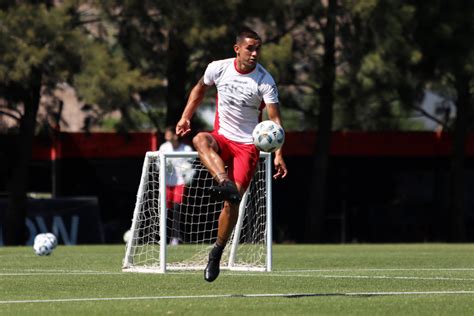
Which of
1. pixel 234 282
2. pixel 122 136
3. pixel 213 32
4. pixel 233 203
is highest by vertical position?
pixel 213 32

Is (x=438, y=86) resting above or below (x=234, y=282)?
above

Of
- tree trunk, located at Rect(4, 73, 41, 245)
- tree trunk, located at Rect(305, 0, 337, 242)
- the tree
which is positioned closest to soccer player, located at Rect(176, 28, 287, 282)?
tree trunk, located at Rect(4, 73, 41, 245)

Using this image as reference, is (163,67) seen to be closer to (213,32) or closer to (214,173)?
(213,32)

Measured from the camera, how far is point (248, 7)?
88.1ft

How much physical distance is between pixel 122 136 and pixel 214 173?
17.7 meters

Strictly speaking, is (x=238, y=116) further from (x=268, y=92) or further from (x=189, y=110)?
(x=189, y=110)

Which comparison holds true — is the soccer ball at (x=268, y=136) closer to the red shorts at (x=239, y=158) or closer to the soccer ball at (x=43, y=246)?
the red shorts at (x=239, y=158)

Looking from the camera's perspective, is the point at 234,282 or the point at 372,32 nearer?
the point at 234,282

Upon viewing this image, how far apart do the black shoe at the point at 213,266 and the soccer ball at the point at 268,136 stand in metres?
0.98

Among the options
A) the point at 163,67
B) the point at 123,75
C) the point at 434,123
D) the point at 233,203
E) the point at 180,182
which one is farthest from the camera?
the point at 434,123

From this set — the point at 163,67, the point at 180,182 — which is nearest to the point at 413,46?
the point at 163,67

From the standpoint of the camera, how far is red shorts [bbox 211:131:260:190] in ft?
38.0

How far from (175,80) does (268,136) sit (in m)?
16.4

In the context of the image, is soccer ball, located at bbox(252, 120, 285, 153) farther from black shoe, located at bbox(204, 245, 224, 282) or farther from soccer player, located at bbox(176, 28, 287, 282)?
black shoe, located at bbox(204, 245, 224, 282)
